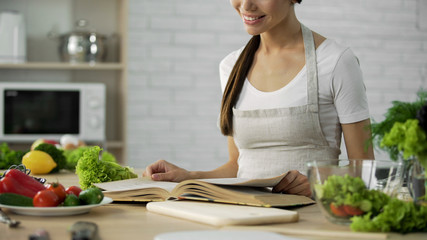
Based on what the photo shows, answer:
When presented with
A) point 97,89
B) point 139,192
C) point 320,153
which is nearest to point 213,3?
point 97,89

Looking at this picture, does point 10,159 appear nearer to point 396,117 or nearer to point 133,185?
point 133,185

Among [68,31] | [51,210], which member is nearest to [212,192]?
[51,210]

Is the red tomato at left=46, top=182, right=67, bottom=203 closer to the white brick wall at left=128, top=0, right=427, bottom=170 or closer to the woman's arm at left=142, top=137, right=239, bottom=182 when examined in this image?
the woman's arm at left=142, top=137, right=239, bottom=182

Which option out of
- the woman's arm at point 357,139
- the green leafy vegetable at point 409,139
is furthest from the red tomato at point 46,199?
the woman's arm at point 357,139

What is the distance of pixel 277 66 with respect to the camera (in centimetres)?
187

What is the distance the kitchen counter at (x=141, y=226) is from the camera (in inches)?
40.1

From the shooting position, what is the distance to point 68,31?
161 inches

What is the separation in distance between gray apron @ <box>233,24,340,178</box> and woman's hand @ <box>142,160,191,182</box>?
309 mm

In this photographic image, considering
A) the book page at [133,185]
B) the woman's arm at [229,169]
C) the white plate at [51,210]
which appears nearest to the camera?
the white plate at [51,210]

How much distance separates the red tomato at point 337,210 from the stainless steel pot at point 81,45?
9.92 ft

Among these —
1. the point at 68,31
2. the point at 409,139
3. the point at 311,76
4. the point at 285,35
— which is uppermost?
the point at 68,31

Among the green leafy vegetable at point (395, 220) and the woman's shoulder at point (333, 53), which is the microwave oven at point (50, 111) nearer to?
the woman's shoulder at point (333, 53)

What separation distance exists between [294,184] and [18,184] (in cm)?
64

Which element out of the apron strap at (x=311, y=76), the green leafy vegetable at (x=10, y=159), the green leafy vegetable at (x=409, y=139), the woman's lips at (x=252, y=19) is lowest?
the green leafy vegetable at (x=10, y=159)
